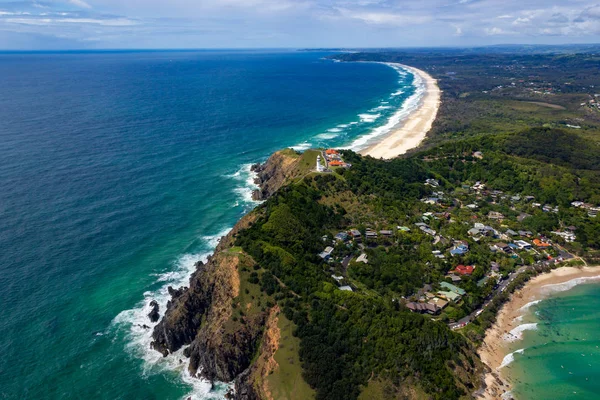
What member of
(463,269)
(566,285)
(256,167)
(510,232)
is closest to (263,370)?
(463,269)

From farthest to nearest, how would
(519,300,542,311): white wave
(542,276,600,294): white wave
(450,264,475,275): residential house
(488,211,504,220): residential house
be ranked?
(488,211,504,220): residential house
(450,264,475,275): residential house
(542,276,600,294): white wave
(519,300,542,311): white wave

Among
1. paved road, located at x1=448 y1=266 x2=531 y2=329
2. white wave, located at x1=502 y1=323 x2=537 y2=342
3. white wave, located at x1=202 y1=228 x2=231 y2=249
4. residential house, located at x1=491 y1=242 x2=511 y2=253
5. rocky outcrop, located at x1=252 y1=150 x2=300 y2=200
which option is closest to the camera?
white wave, located at x1=502 y1=323 x2=537 y2=342

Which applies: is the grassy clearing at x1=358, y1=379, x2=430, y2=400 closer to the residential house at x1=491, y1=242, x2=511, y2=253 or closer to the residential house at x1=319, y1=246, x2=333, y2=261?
the residential house at x1=319, y1=246, x2=333, y2=261

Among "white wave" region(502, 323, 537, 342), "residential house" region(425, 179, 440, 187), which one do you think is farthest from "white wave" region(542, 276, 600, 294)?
"residential house" region(425, 179, 440, 187)

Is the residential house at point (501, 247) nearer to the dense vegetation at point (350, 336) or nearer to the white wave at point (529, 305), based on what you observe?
the white wave at point (529, 305)

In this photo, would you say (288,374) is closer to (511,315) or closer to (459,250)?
(511,315)

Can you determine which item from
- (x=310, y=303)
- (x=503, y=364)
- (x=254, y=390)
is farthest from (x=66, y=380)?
(x=503, y=364)
